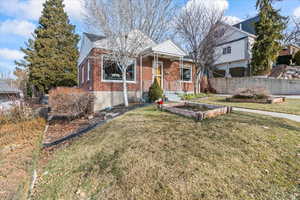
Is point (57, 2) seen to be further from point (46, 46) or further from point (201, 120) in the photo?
point (201, 120)

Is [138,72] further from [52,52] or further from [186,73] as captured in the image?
[52,52]

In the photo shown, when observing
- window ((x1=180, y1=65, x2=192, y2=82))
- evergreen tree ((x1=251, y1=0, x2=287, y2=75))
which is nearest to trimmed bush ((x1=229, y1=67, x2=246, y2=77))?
evergreen tree ((x1=251, y1=0, x2=287, y2=75))

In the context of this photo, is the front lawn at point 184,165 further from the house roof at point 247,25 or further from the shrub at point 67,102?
the house roof at point 247,25

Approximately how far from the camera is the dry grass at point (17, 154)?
3051mm

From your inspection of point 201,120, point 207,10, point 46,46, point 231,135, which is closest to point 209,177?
point 231,135

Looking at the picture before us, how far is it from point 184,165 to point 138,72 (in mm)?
9588

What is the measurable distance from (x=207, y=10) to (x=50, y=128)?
16.9m

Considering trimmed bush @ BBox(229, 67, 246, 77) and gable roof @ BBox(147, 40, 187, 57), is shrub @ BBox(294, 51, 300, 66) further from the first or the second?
gable roof @ BBox(147, 40, 187, 57)

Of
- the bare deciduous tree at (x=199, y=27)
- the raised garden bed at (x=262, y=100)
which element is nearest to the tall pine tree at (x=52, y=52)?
the bare deciduous tree at (x=199, y=27)

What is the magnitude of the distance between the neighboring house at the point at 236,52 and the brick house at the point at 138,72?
32.6ft

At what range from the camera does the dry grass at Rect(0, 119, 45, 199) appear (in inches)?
120

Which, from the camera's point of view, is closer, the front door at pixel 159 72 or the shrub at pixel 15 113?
the shrub at pixel 15 113

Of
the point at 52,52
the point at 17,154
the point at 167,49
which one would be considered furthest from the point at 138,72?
the point at 52,52

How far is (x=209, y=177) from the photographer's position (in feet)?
7.93
